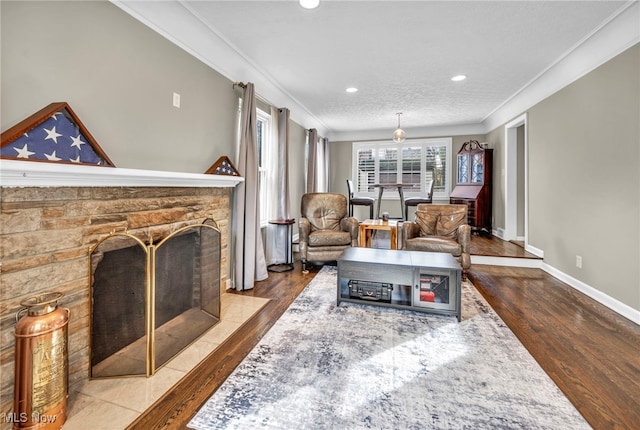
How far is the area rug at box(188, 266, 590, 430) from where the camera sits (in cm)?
139

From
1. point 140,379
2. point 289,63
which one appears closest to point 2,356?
point 140,379

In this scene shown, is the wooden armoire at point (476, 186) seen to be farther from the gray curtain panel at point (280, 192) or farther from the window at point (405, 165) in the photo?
the gray curtain panel at point (280, 192)

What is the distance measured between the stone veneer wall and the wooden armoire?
219 inches

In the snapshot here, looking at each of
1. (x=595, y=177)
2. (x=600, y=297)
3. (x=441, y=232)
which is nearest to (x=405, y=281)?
(x=441, y=232)

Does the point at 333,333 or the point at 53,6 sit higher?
the point at 53,6

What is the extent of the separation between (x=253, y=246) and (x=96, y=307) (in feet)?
5.60

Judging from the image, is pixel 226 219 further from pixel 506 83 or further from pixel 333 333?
pixel 506 83

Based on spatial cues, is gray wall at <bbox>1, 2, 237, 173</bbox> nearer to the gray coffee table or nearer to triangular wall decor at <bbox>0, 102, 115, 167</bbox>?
triangular wall decor at <bbox>0, 102, 115, 167</bbox>

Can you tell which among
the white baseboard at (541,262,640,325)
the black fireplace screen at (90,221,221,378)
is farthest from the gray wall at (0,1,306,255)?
the white baseboard at (541,262,640,325)

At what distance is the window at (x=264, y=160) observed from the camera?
4156 millimetres

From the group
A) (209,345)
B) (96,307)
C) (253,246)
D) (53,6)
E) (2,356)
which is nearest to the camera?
(2,356)

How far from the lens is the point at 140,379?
5.57 feet

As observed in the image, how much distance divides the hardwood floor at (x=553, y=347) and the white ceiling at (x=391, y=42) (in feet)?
8.10

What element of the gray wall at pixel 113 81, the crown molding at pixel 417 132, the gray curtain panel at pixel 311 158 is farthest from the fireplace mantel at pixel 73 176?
the crown molding at pixel 417 132
